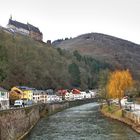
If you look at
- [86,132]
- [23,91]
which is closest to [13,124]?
[86,132]

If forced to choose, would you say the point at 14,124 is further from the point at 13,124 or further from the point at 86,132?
the point at 86,132

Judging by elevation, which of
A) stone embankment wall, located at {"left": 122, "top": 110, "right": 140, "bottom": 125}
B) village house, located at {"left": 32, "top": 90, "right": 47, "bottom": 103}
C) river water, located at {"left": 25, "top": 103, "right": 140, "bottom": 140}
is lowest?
river water, located at {"left": 25, "top": 103, "right": 140, "bottom": 140}

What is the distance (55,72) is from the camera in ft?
612

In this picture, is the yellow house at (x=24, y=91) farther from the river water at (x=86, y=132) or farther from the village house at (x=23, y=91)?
the river water at (x=86, y=132)

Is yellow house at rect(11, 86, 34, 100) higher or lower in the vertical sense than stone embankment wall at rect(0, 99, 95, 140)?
higher

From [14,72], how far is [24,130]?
8457 cm

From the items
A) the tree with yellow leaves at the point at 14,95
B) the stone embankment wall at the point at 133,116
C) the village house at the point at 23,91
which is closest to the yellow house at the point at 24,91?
the village house at the point at 23,91

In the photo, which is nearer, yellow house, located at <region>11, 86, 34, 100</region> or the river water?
the river water

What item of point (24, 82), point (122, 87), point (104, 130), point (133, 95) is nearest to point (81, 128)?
point (104, 130)

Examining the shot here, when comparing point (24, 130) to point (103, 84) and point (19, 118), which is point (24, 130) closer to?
point (19, 118)

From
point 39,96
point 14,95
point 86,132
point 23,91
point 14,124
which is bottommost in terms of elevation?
point 86,132

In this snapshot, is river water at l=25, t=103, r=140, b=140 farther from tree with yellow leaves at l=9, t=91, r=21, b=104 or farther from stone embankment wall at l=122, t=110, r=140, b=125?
tree with yellow leaves at l=9, t=91, r=21, b=104

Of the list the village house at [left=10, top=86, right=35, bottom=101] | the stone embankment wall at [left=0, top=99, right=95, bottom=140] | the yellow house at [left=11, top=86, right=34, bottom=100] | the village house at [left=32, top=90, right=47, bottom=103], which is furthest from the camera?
the village house at [left=32, top=90, right=47, bottom=103]

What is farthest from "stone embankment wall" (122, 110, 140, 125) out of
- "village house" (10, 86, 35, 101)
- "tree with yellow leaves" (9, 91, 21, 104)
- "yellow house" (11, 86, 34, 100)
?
"yellow house" (11, 86, 34, 100)
